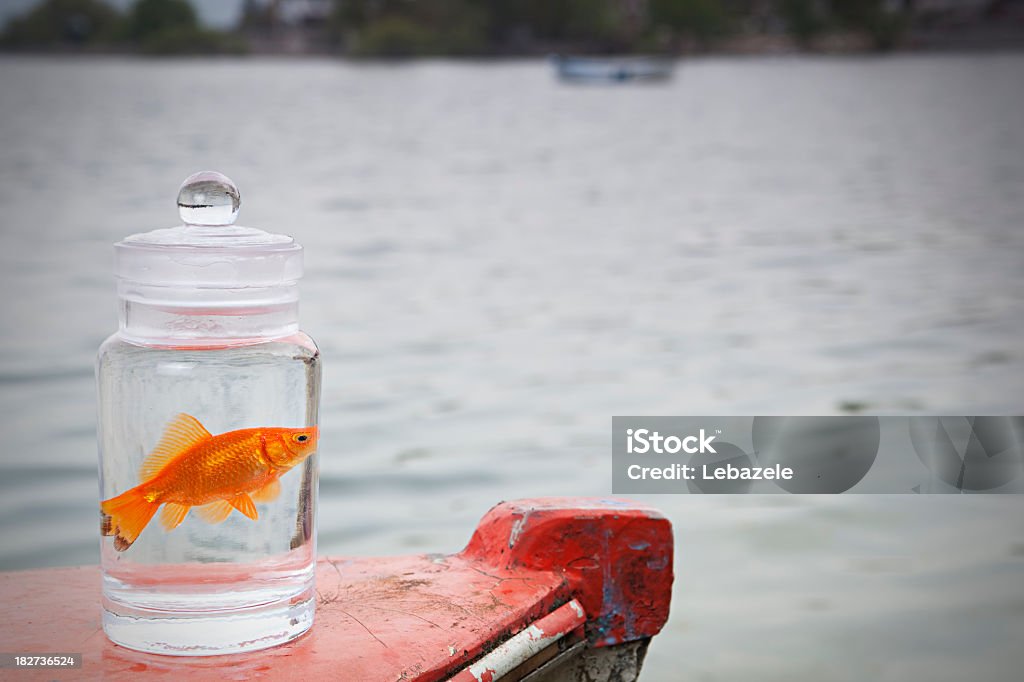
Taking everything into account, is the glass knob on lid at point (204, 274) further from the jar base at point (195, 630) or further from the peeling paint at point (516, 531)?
the peeling paint at point (516, 531)

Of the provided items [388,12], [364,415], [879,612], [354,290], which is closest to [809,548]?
[879,612]

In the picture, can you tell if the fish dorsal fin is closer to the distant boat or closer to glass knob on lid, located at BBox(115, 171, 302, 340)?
glass knob on lid, located at BBox(115, 171, 302, 340)

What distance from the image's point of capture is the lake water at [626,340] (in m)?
4.45

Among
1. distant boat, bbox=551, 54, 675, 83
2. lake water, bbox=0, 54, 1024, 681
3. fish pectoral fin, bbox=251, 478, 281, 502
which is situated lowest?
lake water, bbox=0, 54, 1024, 681

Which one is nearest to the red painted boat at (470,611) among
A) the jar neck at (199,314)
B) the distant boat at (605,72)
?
the jar neck at (199,314)

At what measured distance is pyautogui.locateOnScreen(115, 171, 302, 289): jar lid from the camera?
177 cm

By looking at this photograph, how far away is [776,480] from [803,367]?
200cm

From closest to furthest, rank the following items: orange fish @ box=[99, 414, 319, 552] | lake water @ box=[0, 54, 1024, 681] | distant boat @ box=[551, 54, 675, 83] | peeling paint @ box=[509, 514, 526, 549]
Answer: orange fish @ box=[99, 414, 319, 552]
peeling paint @ box=[509, 514, 526, 549]
lake water @ box=[0, 54, 1024, 681]
distant boat @ box=[551, 54, 675, 83]


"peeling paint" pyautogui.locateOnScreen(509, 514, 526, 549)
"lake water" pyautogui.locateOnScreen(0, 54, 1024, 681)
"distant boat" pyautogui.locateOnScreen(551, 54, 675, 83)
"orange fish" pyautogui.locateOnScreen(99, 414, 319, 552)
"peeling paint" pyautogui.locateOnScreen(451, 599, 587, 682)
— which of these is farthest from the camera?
"distant boat" pyautogui.locateOnScreen(551, 54, 675, 83)

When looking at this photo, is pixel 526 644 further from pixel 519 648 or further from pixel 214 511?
pixel 214 511

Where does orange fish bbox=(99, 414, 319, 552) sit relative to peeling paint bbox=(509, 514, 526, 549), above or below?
above

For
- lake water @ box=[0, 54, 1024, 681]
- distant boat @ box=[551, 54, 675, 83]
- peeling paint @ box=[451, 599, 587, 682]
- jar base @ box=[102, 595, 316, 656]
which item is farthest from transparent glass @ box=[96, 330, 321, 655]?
distant boat @ box=[551, 54, 675, 83]

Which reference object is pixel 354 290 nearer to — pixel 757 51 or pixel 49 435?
pixel 49 435

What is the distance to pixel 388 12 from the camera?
311 ft
